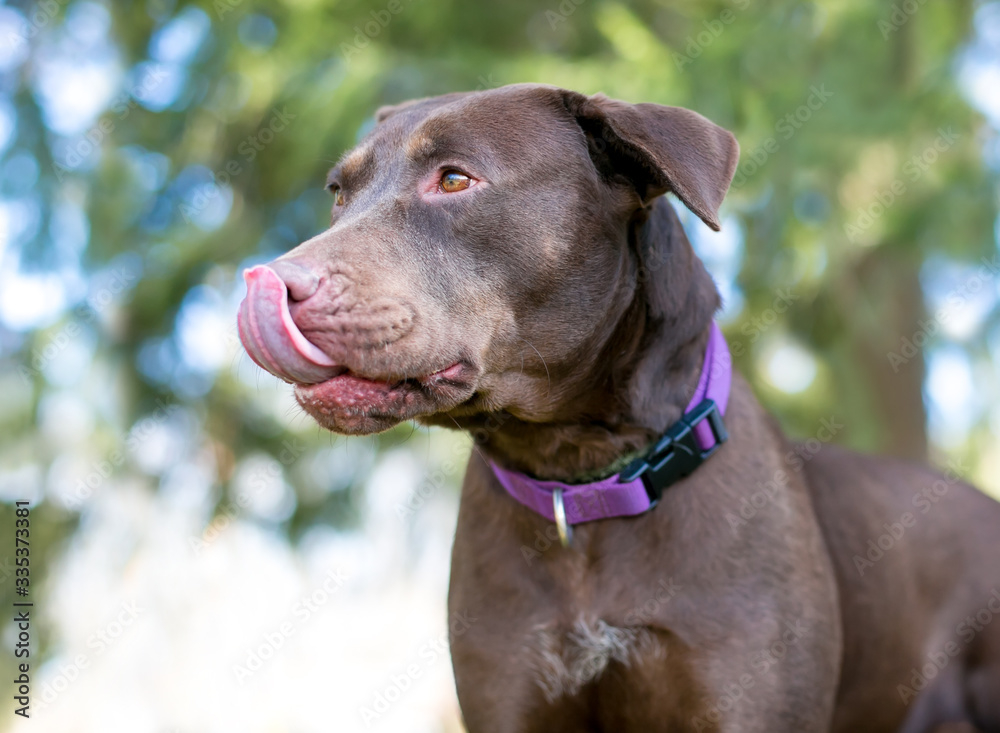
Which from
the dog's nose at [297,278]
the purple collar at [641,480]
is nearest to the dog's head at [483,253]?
the dog's nose at [297,278]

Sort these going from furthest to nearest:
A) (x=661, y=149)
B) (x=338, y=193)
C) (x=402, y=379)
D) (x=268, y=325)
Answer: (x=338, y=193) → (x=661, y=149) → (x=402, y=379) → (x=268, y=325)

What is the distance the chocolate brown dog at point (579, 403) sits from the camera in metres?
2.53

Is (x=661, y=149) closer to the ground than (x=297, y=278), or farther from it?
farther from it

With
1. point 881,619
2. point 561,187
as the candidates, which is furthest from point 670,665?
point 561,187

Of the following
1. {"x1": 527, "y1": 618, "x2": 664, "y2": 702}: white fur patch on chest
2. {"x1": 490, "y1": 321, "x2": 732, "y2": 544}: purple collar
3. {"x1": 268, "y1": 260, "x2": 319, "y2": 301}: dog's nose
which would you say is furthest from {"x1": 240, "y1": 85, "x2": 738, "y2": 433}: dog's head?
{"x1": 527, "y1": 618, "x2": 664, "y2": 702}: white fur patch on chest

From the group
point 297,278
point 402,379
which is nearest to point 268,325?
point 297,278

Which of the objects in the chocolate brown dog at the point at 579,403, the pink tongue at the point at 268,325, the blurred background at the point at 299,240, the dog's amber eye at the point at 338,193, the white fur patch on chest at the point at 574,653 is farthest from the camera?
the blurred background at the point at 299,240

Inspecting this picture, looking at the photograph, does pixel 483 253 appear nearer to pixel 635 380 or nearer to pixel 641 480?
pixel 635 380

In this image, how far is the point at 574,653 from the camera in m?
2.81

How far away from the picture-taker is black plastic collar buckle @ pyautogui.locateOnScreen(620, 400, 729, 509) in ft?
9.29

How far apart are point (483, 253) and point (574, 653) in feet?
3.64

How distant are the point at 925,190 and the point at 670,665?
3.76 metres

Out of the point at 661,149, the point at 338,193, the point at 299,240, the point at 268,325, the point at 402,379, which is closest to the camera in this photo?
the point at 268,325

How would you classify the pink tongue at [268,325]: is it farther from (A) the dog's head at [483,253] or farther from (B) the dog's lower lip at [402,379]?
(B) the dog's lower lip at [402,379]
